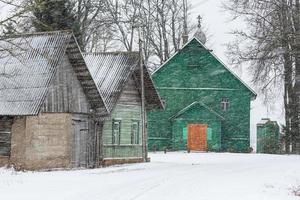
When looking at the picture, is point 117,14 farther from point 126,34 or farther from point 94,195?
point 94,195

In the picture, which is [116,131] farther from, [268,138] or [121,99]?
[268,138]

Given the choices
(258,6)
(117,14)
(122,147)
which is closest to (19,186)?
(122,147)

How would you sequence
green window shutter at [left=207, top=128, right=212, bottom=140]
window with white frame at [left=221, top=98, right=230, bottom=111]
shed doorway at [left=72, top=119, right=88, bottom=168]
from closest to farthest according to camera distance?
shed doorway at [left=72, top=119, right=88, bottom=168], green window shutter at [left=207, top=128, right=212, bottom=140], window with white frame at [left=221, top=98, right=230, bottom=111]

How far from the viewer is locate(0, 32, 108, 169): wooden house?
29.3 meters

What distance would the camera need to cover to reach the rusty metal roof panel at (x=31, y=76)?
96.0 ft

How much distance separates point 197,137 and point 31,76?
2547 centimetres

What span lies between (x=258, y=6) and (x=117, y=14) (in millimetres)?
26324

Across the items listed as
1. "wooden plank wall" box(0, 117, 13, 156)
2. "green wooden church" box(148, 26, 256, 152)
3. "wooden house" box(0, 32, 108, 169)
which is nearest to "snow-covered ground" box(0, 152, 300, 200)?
"wooden plank wall" box(0, 117, 13, 156)

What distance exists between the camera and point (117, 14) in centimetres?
6084

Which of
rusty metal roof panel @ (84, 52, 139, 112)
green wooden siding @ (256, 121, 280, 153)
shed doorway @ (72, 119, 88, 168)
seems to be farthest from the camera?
green wooden siding @ (256, 121, 280, 153)

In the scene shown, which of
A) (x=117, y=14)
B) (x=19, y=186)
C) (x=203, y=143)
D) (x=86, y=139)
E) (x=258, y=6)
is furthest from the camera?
(x=117, y=14)

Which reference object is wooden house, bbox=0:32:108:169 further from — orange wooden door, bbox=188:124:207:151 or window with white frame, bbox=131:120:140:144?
orange wooden door, bbox=188:124:207:151

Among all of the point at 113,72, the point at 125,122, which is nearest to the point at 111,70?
the point at 113,72

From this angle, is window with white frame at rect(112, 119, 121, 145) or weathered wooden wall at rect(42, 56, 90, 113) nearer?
weathered wooden wall at rect(42, 56, 90, 113)
